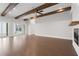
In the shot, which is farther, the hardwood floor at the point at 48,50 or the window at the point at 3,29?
the window at the point at 3,29

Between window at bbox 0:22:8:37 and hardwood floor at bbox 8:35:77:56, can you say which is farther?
window at bbox 0:22:8:37

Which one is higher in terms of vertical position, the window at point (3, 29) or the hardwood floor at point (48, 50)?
the window at point (3, 29)

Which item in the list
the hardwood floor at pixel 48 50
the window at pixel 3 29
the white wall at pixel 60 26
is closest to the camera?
the hardwood floor at pixel 48 50

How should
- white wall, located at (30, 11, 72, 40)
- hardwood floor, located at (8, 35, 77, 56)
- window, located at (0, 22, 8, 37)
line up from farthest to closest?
1. window, located at (0, 22, 8, 37)
2. white wall, located at (30, 11, 72, 40)
3. hardwood floor, located at (8, 35, 77, 56)

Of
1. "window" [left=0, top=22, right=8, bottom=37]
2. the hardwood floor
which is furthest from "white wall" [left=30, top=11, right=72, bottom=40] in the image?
"window" [left=0, top=22, right=8, bottom=37]

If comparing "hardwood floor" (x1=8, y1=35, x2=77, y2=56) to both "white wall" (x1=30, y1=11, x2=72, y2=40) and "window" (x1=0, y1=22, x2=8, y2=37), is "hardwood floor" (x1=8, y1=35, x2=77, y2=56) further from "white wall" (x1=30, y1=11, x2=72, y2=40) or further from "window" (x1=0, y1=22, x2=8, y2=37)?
"window" (x1=0, y1=22, x2=8, y2=37)

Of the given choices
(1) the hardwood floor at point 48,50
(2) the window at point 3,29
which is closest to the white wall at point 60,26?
(1) the hardwood floor at point 48,50

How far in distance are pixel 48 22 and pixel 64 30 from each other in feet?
3.52

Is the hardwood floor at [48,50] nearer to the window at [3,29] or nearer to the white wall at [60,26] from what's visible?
the white wall at [60,26]

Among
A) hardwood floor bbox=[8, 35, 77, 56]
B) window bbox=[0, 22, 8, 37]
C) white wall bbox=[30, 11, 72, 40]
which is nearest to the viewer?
hardwood floor bbox=[8, 35, 77, 56]

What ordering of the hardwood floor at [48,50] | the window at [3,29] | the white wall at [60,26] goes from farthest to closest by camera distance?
1. the window at [3,29]
2. the white wall at [60,26]
3. the hardwood floor at [48,50]

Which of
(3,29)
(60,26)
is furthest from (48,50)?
(3,29)

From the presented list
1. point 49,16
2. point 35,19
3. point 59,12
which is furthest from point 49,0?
point 35,19

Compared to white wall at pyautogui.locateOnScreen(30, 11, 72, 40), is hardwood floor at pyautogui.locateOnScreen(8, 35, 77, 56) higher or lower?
lower
